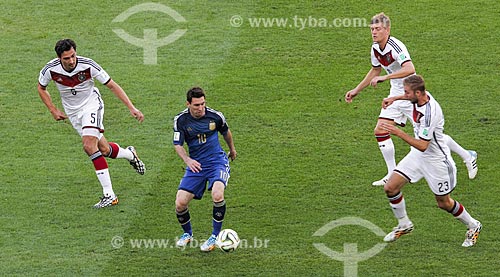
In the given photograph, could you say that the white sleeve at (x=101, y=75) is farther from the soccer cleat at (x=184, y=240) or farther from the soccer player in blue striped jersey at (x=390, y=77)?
the soccer player in blue striped jersey at (x=390, y=77)

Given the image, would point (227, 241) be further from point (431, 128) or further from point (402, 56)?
point (402, 56)

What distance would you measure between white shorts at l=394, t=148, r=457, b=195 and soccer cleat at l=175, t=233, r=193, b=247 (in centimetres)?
251

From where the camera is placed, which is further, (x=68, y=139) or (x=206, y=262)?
(x=68, y=139)

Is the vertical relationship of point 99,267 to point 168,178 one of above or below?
below

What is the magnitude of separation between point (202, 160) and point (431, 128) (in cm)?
261

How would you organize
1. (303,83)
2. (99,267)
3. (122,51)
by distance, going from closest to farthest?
(99,267) → (303,83) → (122,51)

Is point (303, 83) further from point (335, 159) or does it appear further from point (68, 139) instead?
point (68, 139)

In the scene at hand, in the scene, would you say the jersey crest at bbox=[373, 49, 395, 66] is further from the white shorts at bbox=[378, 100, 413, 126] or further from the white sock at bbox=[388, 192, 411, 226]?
the white sock at bbox=[388, 192, 411, 226]

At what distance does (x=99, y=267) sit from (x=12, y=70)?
6389 millimetres

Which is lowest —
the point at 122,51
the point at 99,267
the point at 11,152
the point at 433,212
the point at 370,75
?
the point at 99,267

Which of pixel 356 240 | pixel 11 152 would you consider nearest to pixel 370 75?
pixel 356 240

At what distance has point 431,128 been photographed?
10.5 meters

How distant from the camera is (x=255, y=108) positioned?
1472 cm

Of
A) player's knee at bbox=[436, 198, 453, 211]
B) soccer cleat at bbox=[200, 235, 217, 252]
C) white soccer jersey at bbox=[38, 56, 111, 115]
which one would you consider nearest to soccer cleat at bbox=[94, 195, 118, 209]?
white soccer jersey at bbox=[38, 56, 111, 115]
